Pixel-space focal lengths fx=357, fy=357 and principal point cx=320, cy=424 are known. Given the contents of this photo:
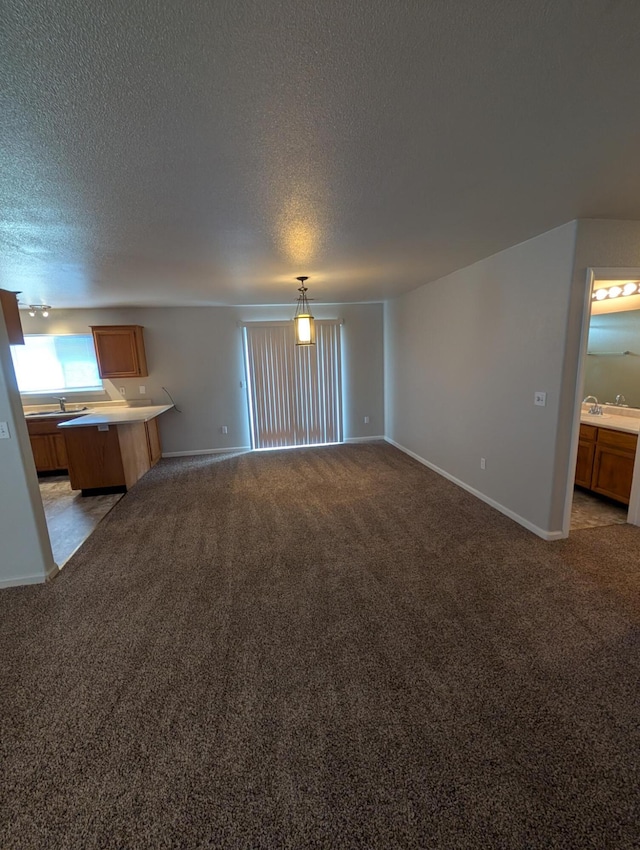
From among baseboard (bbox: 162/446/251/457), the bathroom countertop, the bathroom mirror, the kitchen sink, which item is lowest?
baseboard (bbox: 162/446/251/457)

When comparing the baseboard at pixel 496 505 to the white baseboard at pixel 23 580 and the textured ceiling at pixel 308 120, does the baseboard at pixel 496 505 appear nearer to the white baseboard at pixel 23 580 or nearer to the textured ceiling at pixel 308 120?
the textured ceiling at pixel 308 120

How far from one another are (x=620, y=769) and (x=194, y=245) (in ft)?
11.9

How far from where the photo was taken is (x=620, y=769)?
53.6 inches

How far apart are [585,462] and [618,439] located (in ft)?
1.58

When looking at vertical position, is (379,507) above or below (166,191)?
below

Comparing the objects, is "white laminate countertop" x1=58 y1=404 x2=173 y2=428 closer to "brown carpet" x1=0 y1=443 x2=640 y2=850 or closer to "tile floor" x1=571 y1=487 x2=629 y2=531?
"brown carpet" x1=0 y1=443 x2=640 y2=850

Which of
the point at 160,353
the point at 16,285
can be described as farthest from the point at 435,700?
the point at 160,353

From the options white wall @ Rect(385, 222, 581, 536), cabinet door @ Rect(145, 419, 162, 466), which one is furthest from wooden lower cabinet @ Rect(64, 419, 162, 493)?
white wall @ Rect(385, 222, 581, 536)

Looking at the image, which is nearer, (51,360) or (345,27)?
(345,27)

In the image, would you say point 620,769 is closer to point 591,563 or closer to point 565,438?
point 591,563

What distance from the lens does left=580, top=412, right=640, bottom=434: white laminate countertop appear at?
3336mm

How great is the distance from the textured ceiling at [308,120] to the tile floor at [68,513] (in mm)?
2448

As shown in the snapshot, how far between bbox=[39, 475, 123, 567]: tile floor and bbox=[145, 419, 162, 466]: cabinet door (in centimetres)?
110

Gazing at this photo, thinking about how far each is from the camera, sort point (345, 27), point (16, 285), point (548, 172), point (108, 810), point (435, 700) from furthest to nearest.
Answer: point (16, 285)
point (548, 172)
point (435, 700)
point (108, 810)
point (345, 27)
